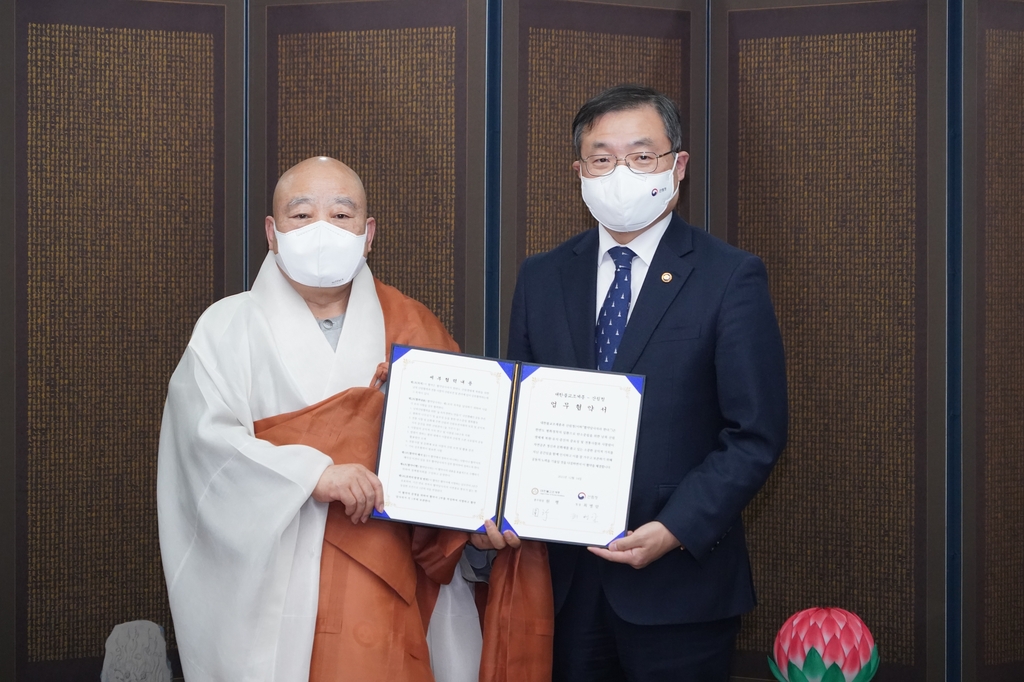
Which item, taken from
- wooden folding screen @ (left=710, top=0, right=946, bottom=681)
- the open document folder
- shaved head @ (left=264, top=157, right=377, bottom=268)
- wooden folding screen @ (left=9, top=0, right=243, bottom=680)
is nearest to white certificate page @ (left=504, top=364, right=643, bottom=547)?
the open document folder

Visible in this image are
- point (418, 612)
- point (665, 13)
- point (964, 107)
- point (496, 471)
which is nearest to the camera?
point (496, 471)

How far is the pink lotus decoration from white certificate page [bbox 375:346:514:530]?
0.63 meters

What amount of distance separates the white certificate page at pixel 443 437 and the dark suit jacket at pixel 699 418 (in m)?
0.20

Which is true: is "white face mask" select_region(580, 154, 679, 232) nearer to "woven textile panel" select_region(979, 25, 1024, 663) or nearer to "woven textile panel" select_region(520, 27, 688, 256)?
"woven textile panel" select_region(520, 27, 688, 256)

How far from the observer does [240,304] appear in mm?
2105

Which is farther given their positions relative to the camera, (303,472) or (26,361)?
(26,361)

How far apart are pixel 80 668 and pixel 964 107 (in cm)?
349

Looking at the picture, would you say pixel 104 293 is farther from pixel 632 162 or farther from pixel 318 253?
pixel 632 162

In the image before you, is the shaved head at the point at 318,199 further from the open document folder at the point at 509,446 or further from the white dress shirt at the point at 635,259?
the white dress shirt at the point at 635,259

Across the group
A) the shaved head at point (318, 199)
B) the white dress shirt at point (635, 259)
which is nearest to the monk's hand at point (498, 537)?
the white dress shirt at point (635, 259)

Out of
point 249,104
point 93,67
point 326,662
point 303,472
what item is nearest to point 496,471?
point 303,472

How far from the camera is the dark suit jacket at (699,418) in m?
1.84

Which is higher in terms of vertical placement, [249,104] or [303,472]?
[249,104]

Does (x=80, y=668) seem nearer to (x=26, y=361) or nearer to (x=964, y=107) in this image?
(x=26, y=361)
